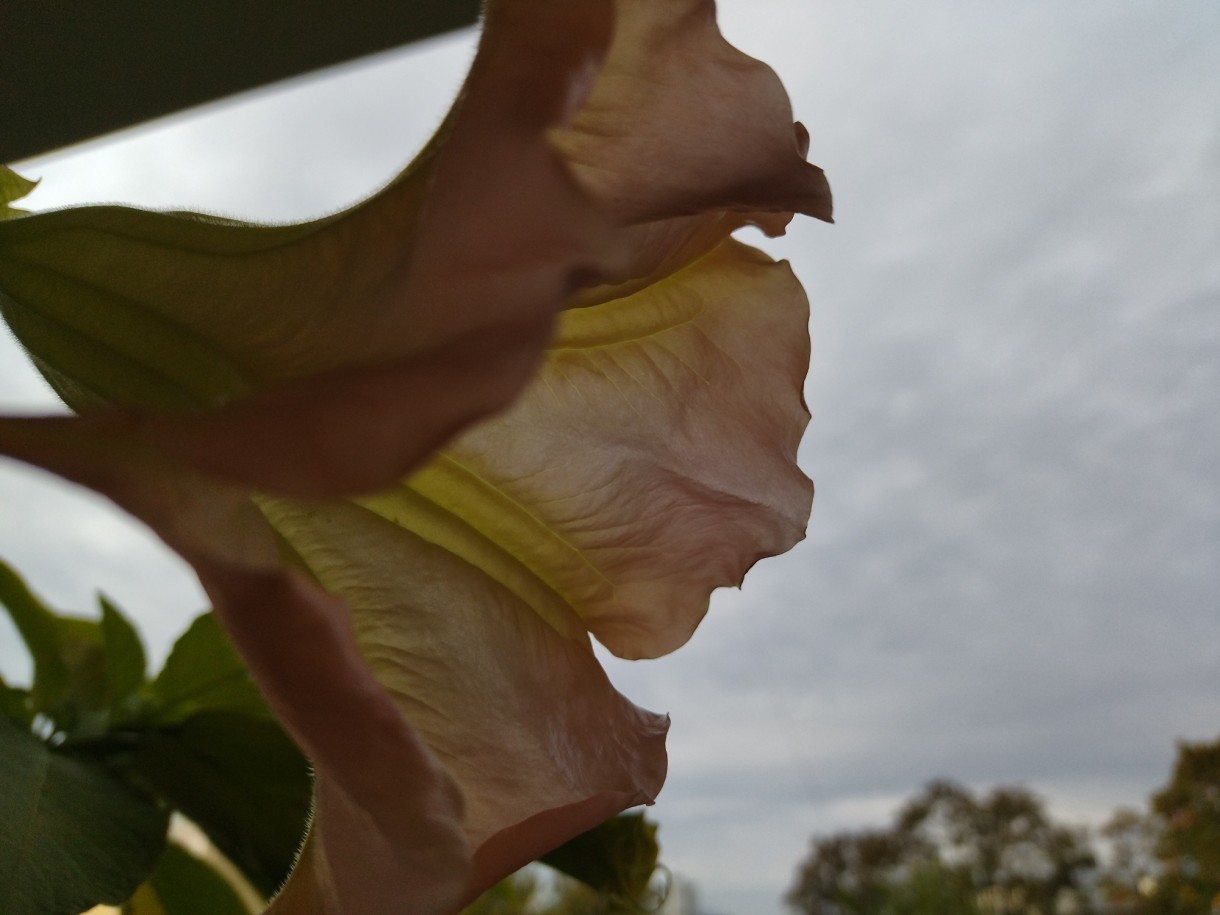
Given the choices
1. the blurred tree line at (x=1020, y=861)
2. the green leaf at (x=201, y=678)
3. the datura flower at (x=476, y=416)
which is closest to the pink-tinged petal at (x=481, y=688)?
the datura flower at (x=476, y=416)

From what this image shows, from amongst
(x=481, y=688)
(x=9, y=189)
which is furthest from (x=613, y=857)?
(x=9, y=189)

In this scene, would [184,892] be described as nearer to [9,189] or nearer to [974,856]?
[9,189]

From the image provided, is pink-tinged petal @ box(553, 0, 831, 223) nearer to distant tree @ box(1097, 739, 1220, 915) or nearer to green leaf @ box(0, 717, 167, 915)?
green leaf @ box(0, 717, 167, 915)

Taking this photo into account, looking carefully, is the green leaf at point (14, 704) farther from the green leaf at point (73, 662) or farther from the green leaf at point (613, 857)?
the green leaf at point (613, 857)

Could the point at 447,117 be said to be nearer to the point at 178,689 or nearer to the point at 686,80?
the point at 686,80

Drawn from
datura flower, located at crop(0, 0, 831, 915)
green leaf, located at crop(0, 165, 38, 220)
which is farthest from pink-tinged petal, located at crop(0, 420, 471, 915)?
green leaf, located at crop(0, 165, 38, 220)

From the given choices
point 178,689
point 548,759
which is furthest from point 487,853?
point 178,689
